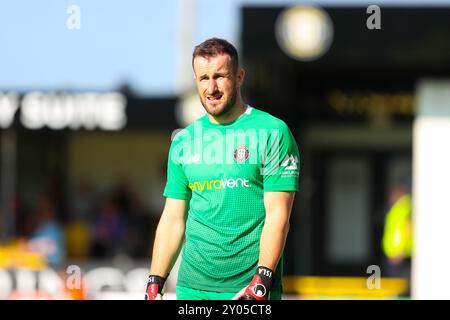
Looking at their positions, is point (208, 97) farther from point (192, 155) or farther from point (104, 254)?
point (104, 254)

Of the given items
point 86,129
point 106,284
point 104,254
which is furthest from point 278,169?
point 104,254

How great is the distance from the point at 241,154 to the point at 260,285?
598 millimetres

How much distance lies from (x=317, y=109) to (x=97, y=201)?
452cm

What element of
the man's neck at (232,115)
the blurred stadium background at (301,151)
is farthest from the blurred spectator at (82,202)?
the man's neck at (232,115)

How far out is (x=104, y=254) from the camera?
1870 cm

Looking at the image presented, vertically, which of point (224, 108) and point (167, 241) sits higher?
point (224, 108)

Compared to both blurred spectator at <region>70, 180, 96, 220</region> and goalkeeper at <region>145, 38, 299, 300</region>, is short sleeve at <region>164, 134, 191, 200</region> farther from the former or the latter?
blurred spectator at <region>70, 180, 96, 220</region>

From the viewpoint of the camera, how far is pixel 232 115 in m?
5.32

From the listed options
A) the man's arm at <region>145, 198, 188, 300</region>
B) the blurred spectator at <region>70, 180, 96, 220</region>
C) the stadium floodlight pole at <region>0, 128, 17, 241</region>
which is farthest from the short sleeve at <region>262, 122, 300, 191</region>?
the blurred spectator at <region>70, 180, 96, 220</region>

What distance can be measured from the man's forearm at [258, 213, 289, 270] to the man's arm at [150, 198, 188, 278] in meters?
0.46

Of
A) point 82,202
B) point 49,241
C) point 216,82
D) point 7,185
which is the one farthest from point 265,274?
point 82,202

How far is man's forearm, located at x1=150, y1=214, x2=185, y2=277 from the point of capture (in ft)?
18.1

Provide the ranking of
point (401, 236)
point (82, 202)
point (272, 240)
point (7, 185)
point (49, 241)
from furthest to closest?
1. point (82, 202)
2. point (7, 185)
3. point (401, 236)
4. point (49, 241)
5. point (272, 240)

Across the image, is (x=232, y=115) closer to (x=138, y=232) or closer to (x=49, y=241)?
(x=49, y=241)
